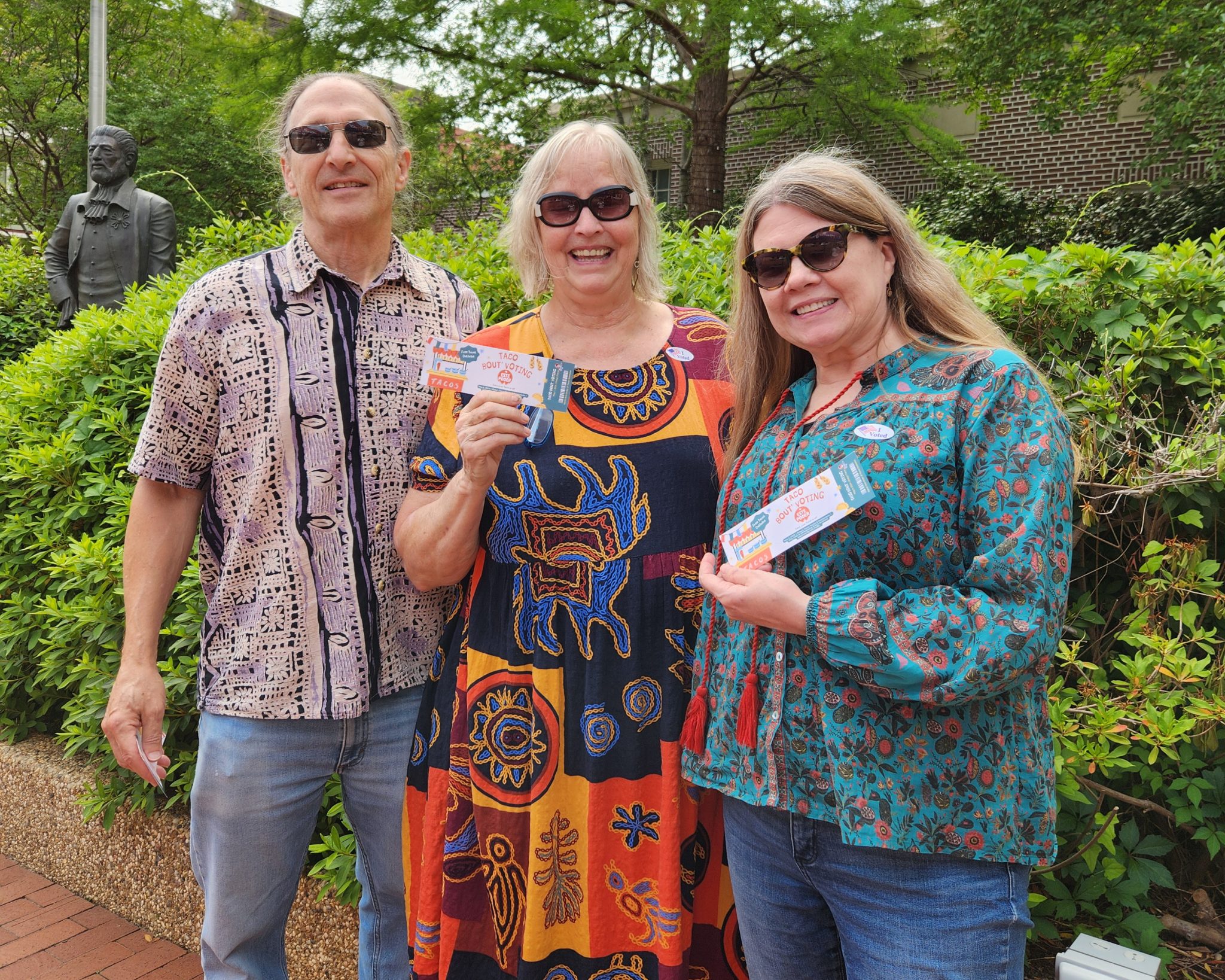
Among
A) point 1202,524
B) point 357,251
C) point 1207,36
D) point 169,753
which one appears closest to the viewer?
point 357,251

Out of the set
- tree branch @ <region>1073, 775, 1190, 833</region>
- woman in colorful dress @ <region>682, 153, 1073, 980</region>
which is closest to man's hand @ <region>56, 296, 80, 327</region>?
woman in colorful dress @ <region>682, 153, 1073, 980</region>

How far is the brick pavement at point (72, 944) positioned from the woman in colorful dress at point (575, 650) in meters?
1.66

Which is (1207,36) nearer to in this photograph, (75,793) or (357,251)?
(357,251)

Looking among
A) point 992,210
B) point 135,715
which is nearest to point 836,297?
point 135,715

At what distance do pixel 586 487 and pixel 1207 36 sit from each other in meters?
10.1

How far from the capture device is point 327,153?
6.82 ft

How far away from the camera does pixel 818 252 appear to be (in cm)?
160

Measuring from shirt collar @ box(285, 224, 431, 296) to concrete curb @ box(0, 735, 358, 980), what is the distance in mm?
1906

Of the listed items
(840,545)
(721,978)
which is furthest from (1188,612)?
(721,978)

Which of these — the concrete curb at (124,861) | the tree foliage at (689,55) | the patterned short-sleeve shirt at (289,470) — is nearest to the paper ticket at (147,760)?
the patterned short-sleeve shirt at (289,470)

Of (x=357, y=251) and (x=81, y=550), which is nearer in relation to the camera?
(x=357, y=251)

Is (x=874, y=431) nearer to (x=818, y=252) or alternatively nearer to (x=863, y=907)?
(x=818, y=252)

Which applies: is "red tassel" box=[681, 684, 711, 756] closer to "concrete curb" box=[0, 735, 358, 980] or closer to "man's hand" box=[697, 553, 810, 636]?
"man's hand" box=[697, 553, 810, 636]

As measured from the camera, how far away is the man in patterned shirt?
2.03 metres
